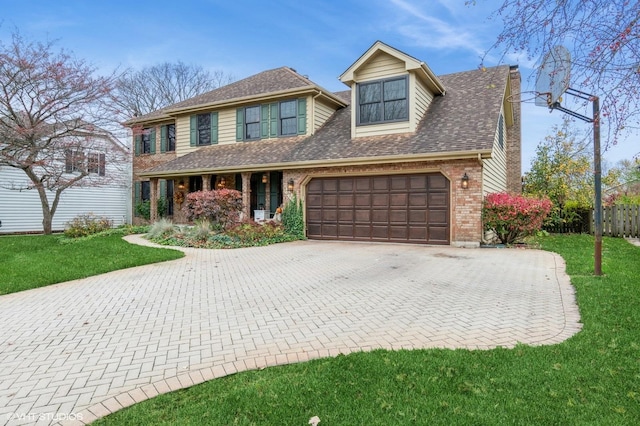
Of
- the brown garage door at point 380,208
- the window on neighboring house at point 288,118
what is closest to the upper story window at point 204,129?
the window on neighboring house at point 288,118

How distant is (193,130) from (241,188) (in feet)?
14.4

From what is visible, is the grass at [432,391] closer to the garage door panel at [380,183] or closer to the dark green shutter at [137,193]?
the garage door panel at [380,183]

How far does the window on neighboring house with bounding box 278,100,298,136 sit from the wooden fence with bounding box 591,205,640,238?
13.3 m

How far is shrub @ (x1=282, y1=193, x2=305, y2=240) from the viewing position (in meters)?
14.2

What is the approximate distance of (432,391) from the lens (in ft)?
9.13

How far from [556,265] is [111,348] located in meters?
8.51

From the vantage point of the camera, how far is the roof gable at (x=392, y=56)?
12.7 meters

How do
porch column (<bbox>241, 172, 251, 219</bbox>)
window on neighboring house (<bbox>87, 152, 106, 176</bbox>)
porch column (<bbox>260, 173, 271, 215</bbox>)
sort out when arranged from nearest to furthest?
porch column (<bbox>241, 172, 251, 219</bbox>), window on neighboring house (<bbox>87, 152, 106, 176</bbox>), porch column (<bbox>260, 173, 271, 215</bbox>)

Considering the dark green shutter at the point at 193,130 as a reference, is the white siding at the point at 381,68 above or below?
above

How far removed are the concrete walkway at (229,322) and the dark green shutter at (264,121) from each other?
9619 mm

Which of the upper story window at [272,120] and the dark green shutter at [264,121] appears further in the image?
the dark green shutter at [264,121]

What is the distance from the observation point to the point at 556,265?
809cm

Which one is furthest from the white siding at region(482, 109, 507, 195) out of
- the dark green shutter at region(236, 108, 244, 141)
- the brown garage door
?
the dark green shutter at region(236, 108, 244, 141)

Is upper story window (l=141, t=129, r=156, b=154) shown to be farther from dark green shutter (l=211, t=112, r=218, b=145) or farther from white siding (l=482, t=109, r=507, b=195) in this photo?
white siding (l=482, t=109, r=507, b=195)
